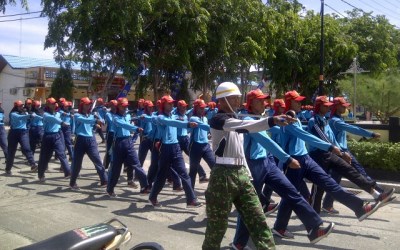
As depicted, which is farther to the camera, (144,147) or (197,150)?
(144,147)

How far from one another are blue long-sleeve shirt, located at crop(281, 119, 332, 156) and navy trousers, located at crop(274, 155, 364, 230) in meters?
0.11

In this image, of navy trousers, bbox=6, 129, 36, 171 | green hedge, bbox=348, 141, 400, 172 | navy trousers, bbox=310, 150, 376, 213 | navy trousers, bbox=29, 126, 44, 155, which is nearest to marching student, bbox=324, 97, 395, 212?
navy trousers, bbox=310, 150, 376, 213

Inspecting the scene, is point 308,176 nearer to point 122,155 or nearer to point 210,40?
point 122,155

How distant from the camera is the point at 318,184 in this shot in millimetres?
6500

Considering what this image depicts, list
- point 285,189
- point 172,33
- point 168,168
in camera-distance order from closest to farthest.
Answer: point 285,189, point 168,168, point 172,33

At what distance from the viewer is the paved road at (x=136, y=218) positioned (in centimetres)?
643

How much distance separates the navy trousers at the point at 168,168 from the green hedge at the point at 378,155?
14.9 ft

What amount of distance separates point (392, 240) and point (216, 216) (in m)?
2.98

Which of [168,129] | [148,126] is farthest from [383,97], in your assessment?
[168,129]

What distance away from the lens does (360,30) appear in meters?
33.4

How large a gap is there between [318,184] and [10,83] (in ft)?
132

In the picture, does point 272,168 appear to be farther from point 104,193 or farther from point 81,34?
point 81,34

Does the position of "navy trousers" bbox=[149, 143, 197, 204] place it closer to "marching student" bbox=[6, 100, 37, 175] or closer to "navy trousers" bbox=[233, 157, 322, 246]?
"navy trousers" bbox=[233, 157, 322, 246]

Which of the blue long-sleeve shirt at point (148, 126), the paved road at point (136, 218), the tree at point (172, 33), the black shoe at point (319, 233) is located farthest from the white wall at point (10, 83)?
the black shoe at point (319, 233)
